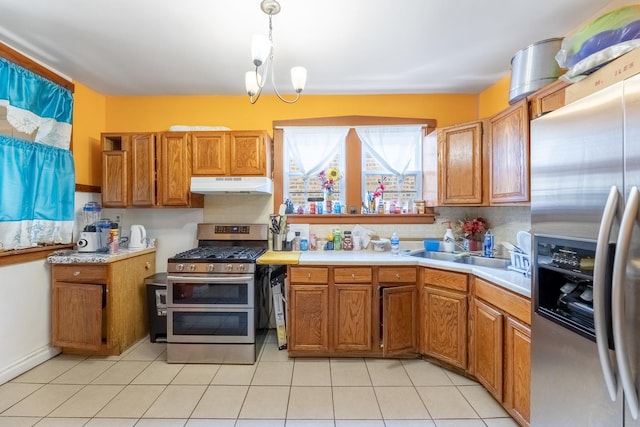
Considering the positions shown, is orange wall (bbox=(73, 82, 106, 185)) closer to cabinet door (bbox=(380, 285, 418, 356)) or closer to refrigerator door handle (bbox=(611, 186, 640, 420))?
cabinet door (bbox=(380, 285, 418, 356))

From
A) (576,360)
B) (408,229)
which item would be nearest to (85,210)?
(408,229)

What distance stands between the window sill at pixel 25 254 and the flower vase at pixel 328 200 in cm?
253

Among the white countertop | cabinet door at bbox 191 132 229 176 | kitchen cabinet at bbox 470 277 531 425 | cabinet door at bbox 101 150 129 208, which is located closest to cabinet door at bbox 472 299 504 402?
kitchen cabinet at bbox 470 277 531 425

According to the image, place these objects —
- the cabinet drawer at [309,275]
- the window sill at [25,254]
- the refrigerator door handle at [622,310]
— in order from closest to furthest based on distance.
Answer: the refrigerator door handle at [622,310] → the window sill at [25,254] → the cabinet drawer at [309,275]

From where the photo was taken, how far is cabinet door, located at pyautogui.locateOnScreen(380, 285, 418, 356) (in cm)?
253

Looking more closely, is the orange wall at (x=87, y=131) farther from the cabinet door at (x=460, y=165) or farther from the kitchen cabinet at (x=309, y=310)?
the cabinet door at (x=460, y=165)

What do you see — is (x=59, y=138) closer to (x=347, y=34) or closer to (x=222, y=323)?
(x=222, y=323)

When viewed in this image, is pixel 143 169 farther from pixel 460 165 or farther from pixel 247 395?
pixel 460 165

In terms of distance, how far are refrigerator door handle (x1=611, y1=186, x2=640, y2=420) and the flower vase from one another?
2.51 metres

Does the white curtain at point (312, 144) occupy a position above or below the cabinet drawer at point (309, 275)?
above

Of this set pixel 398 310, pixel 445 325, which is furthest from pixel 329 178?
pixel 445 325

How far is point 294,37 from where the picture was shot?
2270 millimetres

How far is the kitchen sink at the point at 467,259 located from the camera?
2584 mm

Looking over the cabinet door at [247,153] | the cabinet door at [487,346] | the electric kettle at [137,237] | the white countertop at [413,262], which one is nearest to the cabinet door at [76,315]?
the electric kettle at [137,237]
